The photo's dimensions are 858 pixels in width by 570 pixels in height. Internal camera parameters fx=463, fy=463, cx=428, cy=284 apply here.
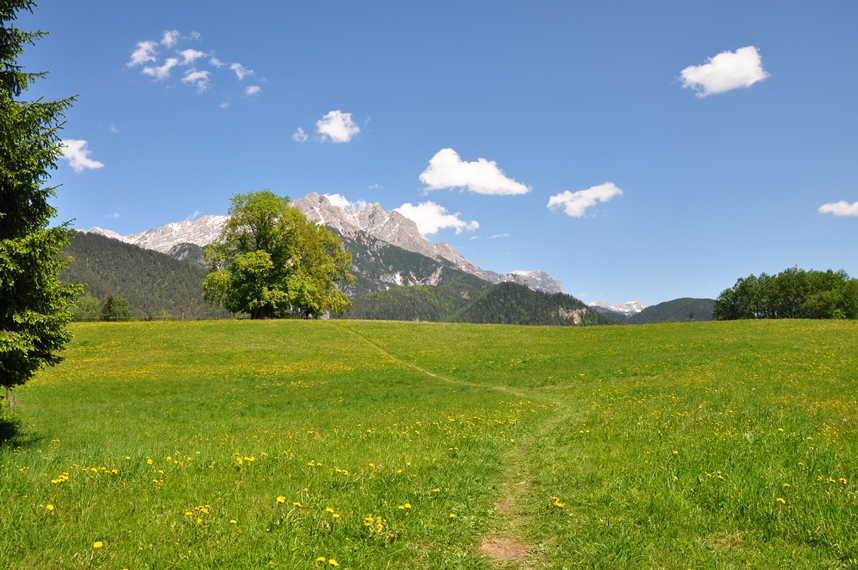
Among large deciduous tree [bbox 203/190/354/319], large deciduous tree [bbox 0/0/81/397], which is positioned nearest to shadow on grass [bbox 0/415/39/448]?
large deciduous tree [bbox 0/0/81/397]

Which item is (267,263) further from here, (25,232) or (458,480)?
(458,480)

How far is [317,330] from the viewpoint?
52812 mm

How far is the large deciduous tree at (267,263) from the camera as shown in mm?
61531

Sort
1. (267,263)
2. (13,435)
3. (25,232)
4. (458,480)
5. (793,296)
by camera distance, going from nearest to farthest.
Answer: (458,480), (25,232), (13,435), (267,263), (793,296)

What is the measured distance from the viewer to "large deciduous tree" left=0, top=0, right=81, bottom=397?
1152 centimetres

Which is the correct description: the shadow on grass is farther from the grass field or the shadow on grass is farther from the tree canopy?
the tree canopy

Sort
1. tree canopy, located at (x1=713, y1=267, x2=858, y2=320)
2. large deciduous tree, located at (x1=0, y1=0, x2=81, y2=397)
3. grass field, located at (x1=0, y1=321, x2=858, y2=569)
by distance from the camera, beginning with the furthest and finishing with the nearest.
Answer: tree canopy, located at (x1=713, y1=267, x2=858, y2=320) → large deciduous tree, located at (x1=0, y1=0, x2=81, y2=397) → grass field, located at (x1=0, y1=321, x2=858, y2=569)

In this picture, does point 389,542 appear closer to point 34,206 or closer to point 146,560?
point 146,560

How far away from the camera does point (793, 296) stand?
127812 millimetres

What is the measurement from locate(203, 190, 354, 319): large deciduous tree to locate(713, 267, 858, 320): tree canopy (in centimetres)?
11080

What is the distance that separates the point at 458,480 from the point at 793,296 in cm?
15528

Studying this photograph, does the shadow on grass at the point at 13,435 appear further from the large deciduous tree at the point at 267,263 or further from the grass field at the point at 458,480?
the large deciduous tree at the point at 267,263

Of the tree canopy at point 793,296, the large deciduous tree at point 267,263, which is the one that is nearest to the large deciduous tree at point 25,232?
the large deciduous tree at point 267,263

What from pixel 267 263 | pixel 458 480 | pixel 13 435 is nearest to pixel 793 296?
pixel 267 263
